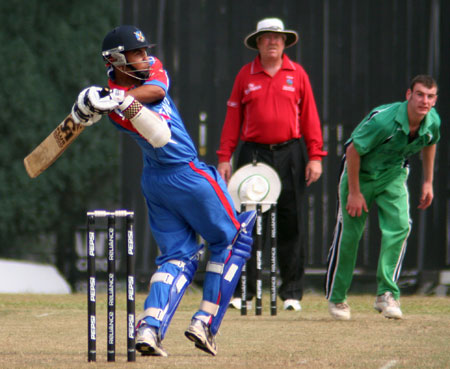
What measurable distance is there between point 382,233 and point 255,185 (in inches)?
36.7

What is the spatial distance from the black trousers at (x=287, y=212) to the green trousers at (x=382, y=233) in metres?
0.63

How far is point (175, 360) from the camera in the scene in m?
3.89

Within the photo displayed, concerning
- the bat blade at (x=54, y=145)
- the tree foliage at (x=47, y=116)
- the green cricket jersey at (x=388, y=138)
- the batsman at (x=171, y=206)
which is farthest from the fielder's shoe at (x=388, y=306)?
the tree foliage at (x=47, y=116)

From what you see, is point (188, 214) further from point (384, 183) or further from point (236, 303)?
point (236, 303)

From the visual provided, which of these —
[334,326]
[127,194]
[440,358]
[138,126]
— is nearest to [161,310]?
[138,126]

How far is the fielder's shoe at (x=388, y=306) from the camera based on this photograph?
548cm

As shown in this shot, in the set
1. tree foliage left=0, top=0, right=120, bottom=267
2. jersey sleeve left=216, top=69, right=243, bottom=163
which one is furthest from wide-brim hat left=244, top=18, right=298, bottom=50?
tree foliage left=0, top=0, right=120, bottom=267

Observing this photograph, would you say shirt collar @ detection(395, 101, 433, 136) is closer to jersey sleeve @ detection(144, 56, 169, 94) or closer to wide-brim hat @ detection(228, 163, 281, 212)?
wide-brim hat @ detection(228, 163, 281, 212)

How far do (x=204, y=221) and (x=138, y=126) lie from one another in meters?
0.55

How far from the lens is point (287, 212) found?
6.45 metres

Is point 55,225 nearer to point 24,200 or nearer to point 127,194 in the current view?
point 24,200

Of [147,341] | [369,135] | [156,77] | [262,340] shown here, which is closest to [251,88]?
[369,135]

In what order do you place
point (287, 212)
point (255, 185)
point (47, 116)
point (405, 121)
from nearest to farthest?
point (405, 121)
point (255, 185)
point (287, 212)
point (47, 116)

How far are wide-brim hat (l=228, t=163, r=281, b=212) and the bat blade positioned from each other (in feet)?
7.78
